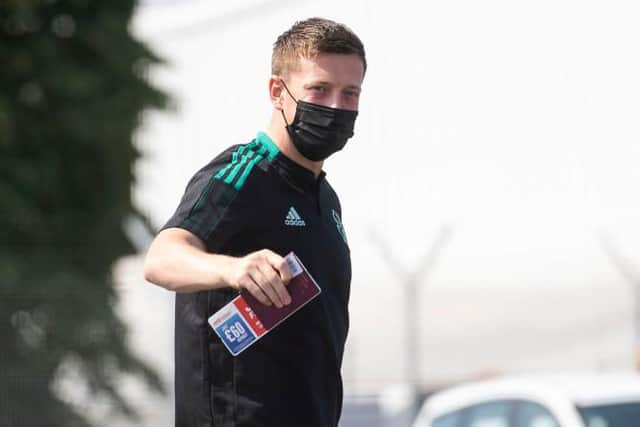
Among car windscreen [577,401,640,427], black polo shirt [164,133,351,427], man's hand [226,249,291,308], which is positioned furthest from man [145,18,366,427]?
car windscreen [577,401,640,427]

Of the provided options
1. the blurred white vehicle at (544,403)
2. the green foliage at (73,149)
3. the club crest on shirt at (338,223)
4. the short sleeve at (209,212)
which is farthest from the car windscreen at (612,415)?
the green foliage at (73,149)

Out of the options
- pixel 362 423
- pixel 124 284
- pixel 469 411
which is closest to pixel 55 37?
pixel 124 284

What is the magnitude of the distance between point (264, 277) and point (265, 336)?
0.41m

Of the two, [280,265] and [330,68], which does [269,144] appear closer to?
[330,68]

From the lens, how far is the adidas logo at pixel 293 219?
11.5ft

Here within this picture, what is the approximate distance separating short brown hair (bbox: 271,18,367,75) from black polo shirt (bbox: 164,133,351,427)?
0.69 ft

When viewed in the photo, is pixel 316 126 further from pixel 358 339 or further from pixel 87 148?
pixel 87 148

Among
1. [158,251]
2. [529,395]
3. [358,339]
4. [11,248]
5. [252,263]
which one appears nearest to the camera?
[252,263]

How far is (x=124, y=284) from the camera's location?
13281mm

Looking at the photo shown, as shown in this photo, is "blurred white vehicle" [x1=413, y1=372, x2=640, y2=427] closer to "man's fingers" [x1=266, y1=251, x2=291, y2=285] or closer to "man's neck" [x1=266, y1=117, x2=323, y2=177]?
"man's neck" [x1=266, y1=117, x2=323, y2=177]

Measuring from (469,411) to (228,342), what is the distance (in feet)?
20.5

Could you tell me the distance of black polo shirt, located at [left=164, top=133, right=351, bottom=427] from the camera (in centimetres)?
342

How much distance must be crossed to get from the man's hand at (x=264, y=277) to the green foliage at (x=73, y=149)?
44.1ft

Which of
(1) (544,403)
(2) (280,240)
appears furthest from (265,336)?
(1) (544,403)
